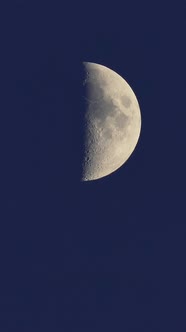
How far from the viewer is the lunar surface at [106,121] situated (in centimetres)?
1543

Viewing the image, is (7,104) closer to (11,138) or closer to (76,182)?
(11,138)

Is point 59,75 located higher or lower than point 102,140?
higher

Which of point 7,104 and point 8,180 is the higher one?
point 7,104

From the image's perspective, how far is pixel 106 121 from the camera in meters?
15.5

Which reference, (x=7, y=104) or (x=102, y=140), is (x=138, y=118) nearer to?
(x=102, y=140)

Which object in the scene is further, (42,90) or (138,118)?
(138,118)

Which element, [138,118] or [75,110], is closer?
[75,110]

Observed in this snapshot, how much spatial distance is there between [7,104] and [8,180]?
2.53m

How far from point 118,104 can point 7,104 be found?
3375mm

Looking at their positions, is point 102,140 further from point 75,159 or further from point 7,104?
point 7,104

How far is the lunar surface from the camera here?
50.6ft

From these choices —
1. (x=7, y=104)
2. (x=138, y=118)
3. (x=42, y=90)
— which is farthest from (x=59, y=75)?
(x=138, y=118)

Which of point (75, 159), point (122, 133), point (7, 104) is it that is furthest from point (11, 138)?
point (122, 133)

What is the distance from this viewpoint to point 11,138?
15297mm
